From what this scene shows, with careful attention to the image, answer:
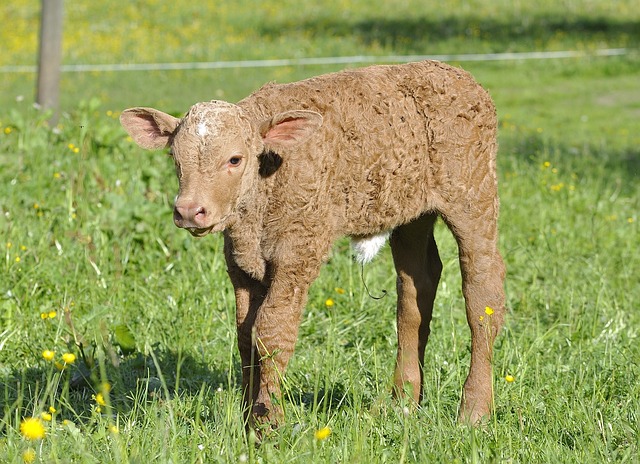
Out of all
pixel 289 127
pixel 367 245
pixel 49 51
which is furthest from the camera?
pixel 49 51

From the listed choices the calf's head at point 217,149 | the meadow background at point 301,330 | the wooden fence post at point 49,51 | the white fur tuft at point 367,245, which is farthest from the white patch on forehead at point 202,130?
the wooden fence post at point 49,51

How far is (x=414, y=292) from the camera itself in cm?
506

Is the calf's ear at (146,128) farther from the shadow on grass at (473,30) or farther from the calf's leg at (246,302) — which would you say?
the shadow on grass at (473,30)

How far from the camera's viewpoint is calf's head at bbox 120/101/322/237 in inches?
147

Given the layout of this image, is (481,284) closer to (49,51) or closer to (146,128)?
(146,128)

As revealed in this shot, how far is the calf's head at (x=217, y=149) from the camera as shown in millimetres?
3725

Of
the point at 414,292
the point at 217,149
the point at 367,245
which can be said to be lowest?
the point at 414,292

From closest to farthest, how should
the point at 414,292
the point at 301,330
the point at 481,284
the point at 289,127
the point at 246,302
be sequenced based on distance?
1. the point at 289,127
2. the point at 246,302
3. the point at 481,284
4. the point at 414,292
5. the point at 301,330

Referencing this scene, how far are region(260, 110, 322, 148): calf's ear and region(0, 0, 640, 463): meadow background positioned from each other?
3.17 ft

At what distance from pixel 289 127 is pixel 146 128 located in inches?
25.4

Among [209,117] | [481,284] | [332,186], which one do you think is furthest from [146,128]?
[481,284]

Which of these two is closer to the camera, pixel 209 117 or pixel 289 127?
pixel 209 117

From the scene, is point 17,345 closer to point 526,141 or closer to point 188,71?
point 526,141

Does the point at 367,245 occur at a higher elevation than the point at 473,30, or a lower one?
lower
